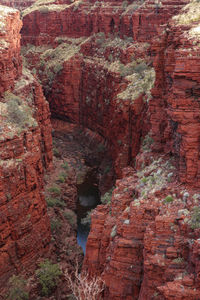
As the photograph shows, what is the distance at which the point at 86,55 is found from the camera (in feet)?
163

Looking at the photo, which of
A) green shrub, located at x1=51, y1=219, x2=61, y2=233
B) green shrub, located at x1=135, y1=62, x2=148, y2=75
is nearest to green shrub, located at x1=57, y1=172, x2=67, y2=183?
green shrub, located at x1=51, y1=219, x2=61, y2=233

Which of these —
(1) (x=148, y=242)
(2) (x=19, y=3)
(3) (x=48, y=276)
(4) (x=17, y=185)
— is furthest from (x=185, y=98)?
(2) (x=19, y=3)

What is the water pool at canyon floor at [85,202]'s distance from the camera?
3080 cm

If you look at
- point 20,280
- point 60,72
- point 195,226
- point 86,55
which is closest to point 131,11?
point 86,55

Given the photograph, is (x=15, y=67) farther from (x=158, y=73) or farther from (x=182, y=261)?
(x=182, y=261)

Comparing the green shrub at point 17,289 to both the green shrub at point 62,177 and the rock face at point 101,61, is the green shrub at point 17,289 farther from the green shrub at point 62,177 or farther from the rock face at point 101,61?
the green shrub at point 62,177

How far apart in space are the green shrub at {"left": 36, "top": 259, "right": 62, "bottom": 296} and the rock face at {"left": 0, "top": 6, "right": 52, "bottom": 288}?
0.90m

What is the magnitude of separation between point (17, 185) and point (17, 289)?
19.3 ft

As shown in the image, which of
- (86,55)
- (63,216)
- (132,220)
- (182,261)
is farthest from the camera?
(86,55)

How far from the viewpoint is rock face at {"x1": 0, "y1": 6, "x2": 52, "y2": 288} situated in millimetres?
21859

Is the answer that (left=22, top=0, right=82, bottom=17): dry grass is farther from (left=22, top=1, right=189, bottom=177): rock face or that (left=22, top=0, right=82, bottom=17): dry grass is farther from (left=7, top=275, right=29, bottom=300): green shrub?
(left=7, top=275, right=29, bottom=300): green shrub

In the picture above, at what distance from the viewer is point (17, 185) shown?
22.3 meters

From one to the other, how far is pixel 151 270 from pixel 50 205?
1951 cm

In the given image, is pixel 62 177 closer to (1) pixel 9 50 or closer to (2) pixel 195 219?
(1) pixel 9 50
